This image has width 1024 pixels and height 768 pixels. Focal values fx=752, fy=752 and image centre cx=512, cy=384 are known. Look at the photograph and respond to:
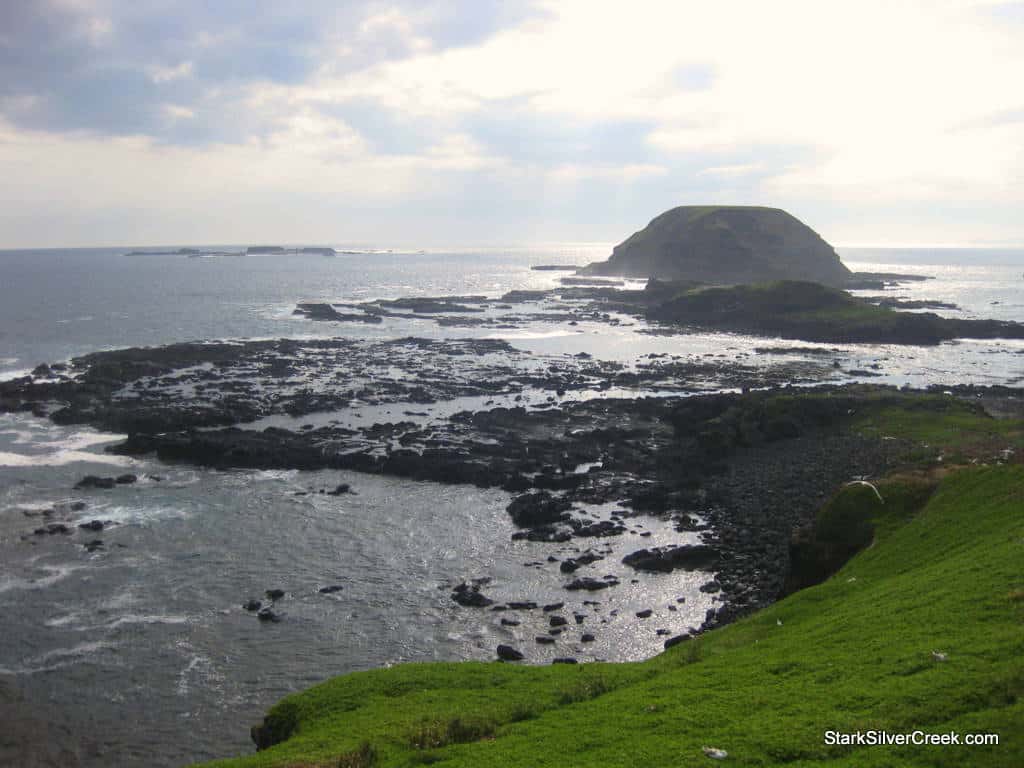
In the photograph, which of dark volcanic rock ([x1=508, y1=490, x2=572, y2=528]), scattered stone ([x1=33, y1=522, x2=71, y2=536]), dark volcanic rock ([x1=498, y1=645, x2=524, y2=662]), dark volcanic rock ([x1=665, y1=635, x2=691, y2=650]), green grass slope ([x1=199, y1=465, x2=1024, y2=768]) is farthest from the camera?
dark volcanic rock ([x1=508, y1=490, x2=572, y2=528])

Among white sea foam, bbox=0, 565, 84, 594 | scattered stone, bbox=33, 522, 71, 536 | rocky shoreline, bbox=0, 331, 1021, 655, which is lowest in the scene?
white sea foam, bbox=0, 565, 84, 594

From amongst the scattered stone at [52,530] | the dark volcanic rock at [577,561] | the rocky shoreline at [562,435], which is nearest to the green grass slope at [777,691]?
the rocky shoreline at [562,435]

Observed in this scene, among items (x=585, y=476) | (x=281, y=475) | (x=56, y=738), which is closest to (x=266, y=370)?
(x=281, y=475)

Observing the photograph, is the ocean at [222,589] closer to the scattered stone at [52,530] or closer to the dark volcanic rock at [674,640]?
the scattered stone at [52,530]

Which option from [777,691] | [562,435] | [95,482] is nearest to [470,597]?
[777,691]

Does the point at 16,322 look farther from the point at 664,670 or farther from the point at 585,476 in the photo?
the point at 664,670

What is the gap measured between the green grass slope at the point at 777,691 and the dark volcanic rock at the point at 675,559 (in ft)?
36.4

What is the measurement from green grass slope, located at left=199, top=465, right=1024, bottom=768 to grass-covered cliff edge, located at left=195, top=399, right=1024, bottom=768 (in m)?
Result: 0.05

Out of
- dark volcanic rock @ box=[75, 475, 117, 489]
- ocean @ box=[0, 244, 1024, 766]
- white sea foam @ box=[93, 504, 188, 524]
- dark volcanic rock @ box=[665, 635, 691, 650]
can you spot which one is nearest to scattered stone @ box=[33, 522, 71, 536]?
ocean @ box=[0, 244, 1024, 766]

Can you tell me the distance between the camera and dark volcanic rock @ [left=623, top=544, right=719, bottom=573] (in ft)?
128

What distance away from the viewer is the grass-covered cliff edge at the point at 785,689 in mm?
14883

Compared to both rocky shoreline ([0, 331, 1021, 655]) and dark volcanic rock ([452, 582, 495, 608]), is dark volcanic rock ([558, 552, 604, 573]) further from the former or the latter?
dark volcanic rock ([452, 582, 495, 608])

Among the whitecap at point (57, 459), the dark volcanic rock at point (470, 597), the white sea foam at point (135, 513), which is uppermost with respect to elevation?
the whitecap at point (57, 459)

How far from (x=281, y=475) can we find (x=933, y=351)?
95887 millimetres
